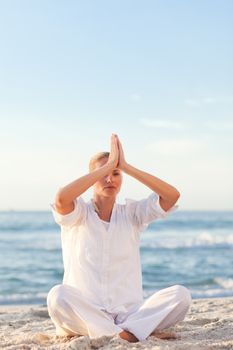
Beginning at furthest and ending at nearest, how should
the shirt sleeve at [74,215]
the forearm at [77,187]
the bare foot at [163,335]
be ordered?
the bare foot at [163,335]
the shirt sleeve at [74,215]
the forearm at [77,187]

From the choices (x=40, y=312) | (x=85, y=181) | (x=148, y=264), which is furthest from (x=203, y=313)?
(x=148, y=264)

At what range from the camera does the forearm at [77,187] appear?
407 centimetres

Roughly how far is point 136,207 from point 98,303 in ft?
2.49

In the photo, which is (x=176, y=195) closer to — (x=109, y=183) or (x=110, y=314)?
(x=109, y=183)

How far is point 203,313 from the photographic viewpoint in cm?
634

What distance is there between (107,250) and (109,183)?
49 centimetres

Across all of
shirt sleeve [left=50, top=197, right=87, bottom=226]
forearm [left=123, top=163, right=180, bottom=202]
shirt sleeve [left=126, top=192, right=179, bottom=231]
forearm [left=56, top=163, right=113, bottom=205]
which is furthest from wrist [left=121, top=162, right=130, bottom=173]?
shirt sleeve [left=50, top=197, right=87, bottom=226]

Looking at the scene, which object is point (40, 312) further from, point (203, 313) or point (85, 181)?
point (85, 181)

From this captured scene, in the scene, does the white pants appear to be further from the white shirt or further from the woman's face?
the woman's face

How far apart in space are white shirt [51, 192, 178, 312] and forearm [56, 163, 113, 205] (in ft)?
0.50

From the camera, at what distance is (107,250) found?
4.27 m

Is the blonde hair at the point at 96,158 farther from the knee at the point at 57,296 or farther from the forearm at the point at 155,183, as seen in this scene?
the knee at the point at 57,296

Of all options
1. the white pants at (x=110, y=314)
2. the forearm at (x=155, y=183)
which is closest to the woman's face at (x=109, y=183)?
the forearm at (x=155, y=183)

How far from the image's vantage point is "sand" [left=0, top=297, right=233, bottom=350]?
13.0ft
